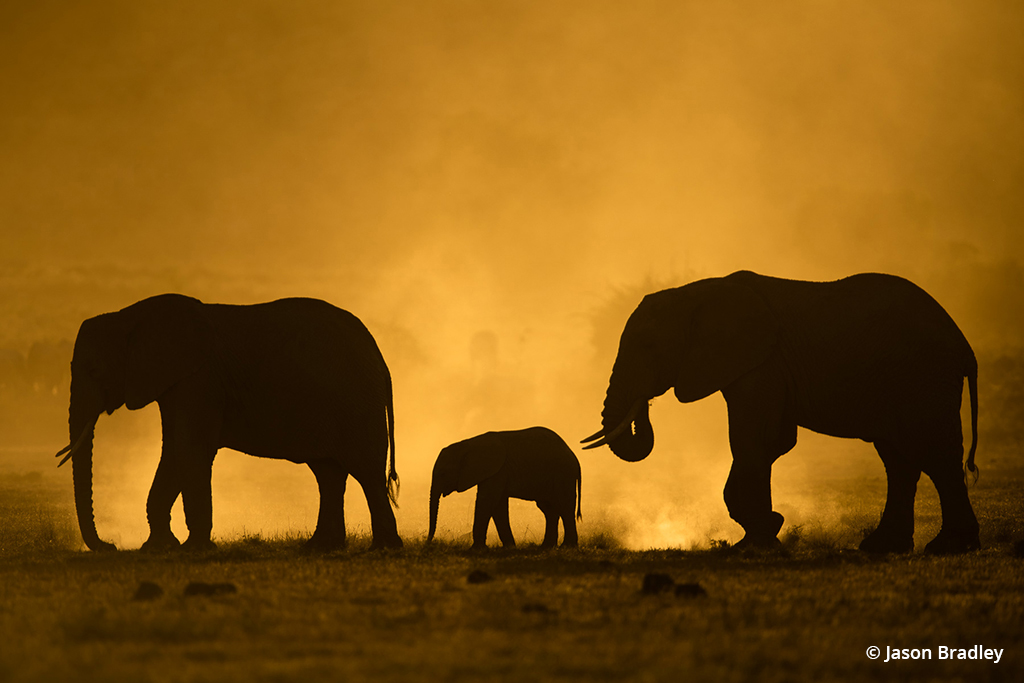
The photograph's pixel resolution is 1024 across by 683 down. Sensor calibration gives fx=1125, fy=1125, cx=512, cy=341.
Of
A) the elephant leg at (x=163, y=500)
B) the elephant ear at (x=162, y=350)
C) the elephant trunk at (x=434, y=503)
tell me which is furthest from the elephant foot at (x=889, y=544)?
the elephant ear at (x=162, y=350)

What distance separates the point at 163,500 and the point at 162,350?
268 centimetres

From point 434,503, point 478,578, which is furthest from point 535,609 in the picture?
point 434,503

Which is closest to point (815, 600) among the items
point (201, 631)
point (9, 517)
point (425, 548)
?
point (201, 631)

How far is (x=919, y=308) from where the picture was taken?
19.4 meters

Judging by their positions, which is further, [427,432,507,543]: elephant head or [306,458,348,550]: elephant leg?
[427,432,507,543]: elephant head

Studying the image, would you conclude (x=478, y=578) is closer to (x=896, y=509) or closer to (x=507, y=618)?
(x=507, y=618)

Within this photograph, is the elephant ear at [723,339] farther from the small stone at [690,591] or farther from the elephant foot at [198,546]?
the elephant foot at [198,546]

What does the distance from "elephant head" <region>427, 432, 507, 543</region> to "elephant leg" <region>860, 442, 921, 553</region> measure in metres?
8.05

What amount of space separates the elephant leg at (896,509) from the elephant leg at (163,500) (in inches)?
487

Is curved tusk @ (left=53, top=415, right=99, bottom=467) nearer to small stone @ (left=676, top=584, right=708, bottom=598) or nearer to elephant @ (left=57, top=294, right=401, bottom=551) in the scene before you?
elephant @ (left=57, top=294, right=401, bottom=551)

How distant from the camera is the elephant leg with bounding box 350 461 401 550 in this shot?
21094 mm

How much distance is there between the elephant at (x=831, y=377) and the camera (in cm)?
1883

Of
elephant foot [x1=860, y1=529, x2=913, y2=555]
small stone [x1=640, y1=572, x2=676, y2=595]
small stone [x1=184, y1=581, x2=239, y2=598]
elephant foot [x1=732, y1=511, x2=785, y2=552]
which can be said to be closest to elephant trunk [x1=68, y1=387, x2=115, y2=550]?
small stone [x1=184, y1=581, x2=239, y2=598]

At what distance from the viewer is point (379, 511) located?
21.2 m
